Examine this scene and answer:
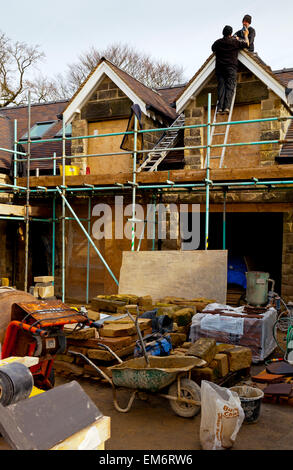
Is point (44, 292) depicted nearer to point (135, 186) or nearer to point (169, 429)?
point (135, 186)

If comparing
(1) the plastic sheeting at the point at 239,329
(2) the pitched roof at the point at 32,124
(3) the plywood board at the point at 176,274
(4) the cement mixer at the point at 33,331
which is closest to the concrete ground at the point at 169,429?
(4) the cement mixer at the point at 33,331

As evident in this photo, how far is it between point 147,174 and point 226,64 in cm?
353

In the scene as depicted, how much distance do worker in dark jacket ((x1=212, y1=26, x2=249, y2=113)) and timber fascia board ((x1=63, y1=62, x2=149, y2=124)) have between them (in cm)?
240

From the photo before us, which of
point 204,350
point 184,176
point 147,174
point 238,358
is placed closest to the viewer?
point 204,350

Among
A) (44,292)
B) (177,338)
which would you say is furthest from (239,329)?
(44,292)

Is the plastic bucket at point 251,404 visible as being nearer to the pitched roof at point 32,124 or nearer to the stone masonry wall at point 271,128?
the stone masonry wall at point 271,128

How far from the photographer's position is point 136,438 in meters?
5.01

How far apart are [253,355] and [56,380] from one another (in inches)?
135

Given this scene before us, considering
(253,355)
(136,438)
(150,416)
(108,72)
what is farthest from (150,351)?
(108,72)

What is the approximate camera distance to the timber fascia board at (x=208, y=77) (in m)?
11.2

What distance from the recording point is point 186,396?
5652mm

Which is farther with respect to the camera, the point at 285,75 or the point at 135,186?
the point at 285,75

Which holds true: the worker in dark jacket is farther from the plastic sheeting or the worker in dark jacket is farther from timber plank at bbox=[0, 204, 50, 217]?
timber plank at bbox=[0, 204, 50, 217]

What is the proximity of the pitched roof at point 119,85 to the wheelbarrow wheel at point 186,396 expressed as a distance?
8.99 meters
